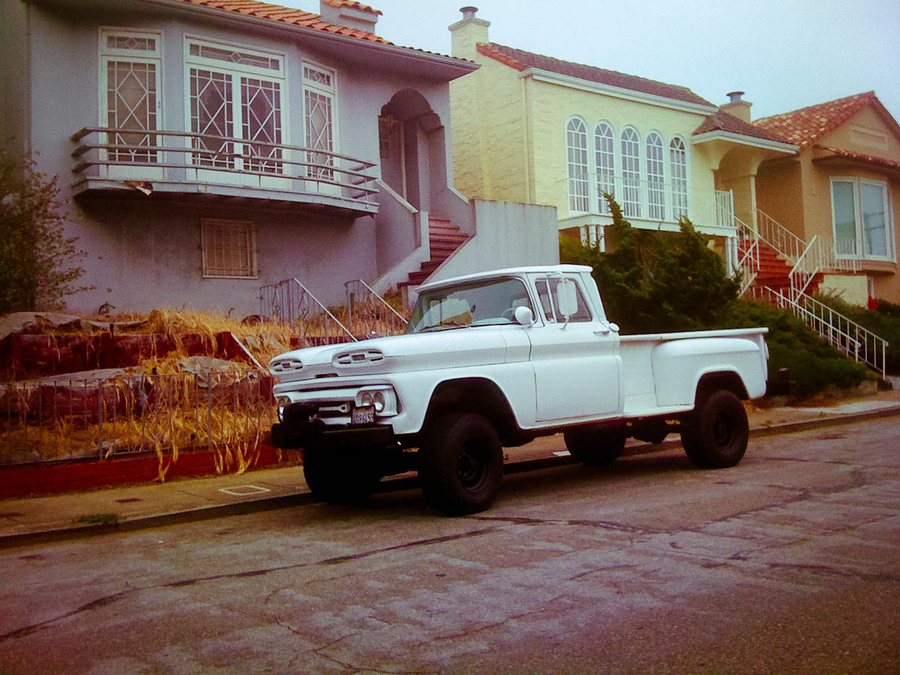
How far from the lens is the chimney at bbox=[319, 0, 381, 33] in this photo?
18.8 meters

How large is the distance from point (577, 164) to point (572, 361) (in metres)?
15.0

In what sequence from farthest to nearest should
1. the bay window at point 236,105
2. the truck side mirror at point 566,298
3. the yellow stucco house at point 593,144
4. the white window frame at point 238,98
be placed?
1. the yellow stucco house at point 593,144
2. the bay window at point 236,105
3. the white window frame at point 238,98
4. the truck side mirror at point 566,298

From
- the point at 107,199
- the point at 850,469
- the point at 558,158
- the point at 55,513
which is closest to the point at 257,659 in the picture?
the point at 55,513

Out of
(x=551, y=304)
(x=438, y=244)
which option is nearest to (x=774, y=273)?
(x=438, y=244)

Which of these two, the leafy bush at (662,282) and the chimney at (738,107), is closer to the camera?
the leafy bush at (662,282)

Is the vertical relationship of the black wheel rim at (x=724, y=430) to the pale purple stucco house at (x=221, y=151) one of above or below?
below

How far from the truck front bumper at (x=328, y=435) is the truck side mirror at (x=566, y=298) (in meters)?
2.39

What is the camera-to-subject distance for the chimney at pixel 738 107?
2856 cm

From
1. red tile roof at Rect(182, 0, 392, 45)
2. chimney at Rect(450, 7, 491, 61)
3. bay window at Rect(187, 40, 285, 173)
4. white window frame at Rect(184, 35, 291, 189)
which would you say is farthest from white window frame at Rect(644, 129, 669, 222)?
bay window at Rect(187, 40, 285, 173)

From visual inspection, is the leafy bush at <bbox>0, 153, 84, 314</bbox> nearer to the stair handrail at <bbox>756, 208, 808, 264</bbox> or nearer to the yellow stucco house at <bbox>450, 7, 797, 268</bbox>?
the yellow stucco house at <bbox>450, 7, 797, 268</bbox>

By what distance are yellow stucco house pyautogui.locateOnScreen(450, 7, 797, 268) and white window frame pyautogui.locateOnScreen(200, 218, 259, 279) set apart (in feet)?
24.8

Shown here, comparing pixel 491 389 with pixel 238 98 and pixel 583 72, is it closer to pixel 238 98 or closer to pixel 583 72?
pixel 238 98

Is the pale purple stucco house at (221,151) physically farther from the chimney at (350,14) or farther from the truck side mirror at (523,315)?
the truck side mirror at (523,315)

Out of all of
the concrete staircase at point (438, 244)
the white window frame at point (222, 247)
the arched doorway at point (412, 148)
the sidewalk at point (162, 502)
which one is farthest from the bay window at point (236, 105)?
the sidewalk at point (162, 502)
